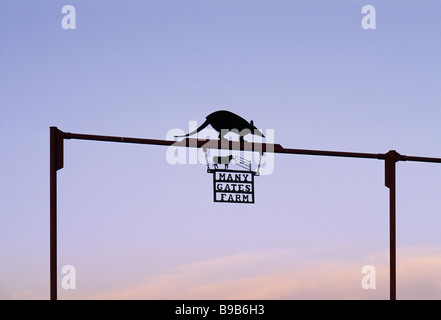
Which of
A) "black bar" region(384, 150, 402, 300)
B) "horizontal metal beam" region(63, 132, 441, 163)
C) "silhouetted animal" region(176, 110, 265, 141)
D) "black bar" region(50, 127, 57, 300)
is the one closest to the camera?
"black bar" region(50, 127, 57, 300)

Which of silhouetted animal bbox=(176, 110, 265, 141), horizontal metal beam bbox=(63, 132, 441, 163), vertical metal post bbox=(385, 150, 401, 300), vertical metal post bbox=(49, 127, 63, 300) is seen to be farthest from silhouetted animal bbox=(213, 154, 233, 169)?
vertical metal post bbox=(385, 150, 401, 300)

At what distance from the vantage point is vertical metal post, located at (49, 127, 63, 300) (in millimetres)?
9967

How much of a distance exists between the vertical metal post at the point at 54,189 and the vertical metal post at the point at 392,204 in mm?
6232

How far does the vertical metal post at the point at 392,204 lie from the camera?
1259cm

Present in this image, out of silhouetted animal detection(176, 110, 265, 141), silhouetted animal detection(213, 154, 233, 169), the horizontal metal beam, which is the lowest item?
silhouetted animal detection(213, 154, 233, 169)

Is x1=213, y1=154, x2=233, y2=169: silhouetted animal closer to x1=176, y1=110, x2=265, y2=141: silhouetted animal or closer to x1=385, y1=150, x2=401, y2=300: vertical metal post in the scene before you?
x1=176, y1=110, x2=265, y2=141: silhouetted animal

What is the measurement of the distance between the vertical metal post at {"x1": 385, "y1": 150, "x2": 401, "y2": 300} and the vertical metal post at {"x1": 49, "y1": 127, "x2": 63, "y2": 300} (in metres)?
6.23

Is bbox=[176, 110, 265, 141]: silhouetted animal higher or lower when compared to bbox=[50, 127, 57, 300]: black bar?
higher

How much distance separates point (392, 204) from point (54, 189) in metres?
6.46

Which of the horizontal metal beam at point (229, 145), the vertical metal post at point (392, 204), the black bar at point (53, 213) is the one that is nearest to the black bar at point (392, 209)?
the vertical metal post at point (392, 204)

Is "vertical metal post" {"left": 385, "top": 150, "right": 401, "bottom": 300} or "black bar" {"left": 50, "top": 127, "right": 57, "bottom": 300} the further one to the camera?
"vertical metal post" {"left": 385, "top": 150, "right": 401, "bottom": 300}

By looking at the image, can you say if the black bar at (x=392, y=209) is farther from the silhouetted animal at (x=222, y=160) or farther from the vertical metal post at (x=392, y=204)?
the silhouetted animal at (x=222, y=160)
